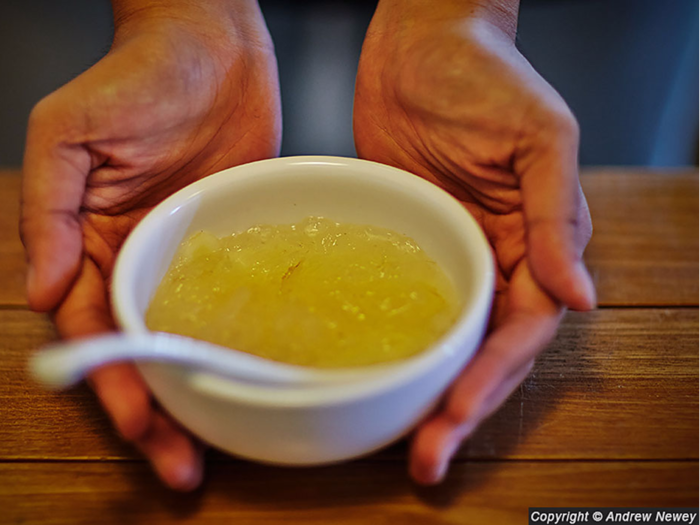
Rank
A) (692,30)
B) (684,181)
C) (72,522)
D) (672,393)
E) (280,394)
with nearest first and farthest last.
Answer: (280,394) → (72,522) → (672,393) → (684,181) → (692,30)

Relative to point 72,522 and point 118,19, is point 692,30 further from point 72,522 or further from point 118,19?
point 72,522

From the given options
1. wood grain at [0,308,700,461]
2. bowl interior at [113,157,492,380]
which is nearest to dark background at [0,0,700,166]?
bowl interior at [113,157,492,380]

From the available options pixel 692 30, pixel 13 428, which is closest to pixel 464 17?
pixel 13 428

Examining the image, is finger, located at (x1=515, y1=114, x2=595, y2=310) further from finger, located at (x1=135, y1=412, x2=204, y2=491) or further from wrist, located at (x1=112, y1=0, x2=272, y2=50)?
wrist, located at (x1=112, y1=0, x2=272, y2=50)

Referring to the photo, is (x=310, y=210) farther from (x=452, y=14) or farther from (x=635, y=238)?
(x=635, y=238)

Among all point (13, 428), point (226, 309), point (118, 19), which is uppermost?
point (118, 19)

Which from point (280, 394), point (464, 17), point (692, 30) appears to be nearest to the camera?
point (280, 394)
